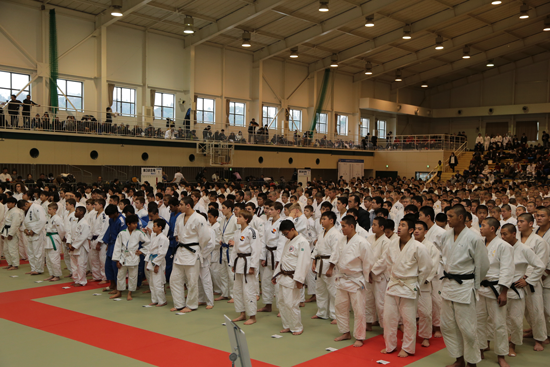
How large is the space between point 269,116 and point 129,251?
80.7ft

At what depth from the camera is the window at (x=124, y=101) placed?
82.4 feet

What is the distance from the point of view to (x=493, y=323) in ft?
19.2

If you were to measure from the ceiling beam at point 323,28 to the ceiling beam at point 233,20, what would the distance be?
4.39m

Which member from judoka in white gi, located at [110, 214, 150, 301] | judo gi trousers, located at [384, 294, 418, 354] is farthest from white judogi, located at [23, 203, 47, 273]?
judo gi trousers, located at [384, 294, 418, 354]

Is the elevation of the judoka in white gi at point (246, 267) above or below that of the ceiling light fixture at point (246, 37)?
below

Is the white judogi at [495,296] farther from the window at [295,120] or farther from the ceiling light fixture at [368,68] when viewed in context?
the ceiling light fixture at [368,68]

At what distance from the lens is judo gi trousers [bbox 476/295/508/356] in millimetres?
5746

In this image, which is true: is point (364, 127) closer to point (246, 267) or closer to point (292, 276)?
point (246, 267)

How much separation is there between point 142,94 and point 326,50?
13.1 m

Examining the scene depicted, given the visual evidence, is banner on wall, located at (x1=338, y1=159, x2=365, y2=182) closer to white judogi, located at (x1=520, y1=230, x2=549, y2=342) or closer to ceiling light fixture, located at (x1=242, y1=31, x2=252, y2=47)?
ceiling light fixture, located at (x1=242, y1=31, x2=252, y2=47)

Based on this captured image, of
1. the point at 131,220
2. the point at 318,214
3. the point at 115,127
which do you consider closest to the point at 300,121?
the point at 115,127

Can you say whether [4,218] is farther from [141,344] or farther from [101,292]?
[141,344]

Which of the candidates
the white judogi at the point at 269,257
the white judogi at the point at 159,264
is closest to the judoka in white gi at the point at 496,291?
the white judogi at the point at 269,257

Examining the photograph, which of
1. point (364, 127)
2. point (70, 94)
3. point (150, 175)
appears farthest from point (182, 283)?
point (364, 127)
